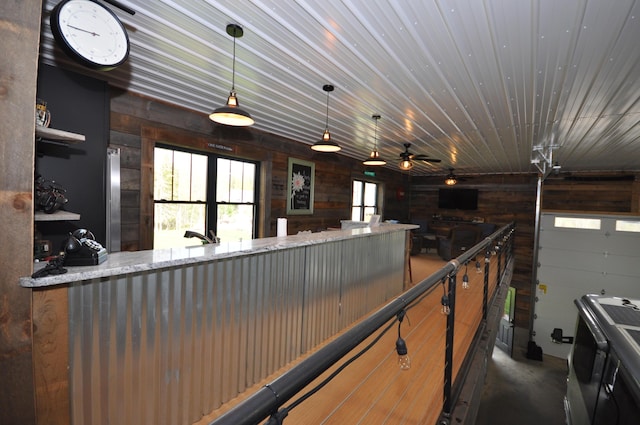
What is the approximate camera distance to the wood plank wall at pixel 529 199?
8188mm

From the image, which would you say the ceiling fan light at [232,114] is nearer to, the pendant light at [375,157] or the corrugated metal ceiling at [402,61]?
the corrugated metal ceiling at [402,61]

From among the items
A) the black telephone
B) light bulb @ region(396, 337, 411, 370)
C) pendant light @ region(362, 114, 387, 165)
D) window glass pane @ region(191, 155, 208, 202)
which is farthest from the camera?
pendant light @ region(362, 114, 387, 165)

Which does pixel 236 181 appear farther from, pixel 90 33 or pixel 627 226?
pixel 627 226

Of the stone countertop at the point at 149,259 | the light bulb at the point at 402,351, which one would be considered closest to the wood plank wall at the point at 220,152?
the stone countertop at the point at 149,259

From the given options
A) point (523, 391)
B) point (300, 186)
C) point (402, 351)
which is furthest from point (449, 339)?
point (523, 391)

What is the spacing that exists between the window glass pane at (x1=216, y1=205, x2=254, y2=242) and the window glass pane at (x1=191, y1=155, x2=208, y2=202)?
0.36 metres

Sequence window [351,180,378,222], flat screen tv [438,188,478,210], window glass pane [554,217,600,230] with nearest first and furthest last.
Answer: window glass pane [554,217,600,230] → window [351,180,378,222] → flat screen tv [438,188,478,210]

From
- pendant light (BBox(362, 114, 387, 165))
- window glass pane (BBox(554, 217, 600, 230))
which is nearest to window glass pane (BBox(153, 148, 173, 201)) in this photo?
pendant light (BBox(362, 114, 387, 165))

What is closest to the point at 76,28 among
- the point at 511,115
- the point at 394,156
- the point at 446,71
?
the point at 446,71

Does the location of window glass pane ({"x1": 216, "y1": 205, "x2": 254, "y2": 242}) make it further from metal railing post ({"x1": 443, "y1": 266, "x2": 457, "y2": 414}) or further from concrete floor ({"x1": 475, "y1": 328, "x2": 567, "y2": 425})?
concrete floor ({"x1": 475, "y1": 328, "x2": 567, "y2": 425})

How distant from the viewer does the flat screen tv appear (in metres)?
9.95

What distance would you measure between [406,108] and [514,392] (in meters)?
7.15

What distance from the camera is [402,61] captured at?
101 inches

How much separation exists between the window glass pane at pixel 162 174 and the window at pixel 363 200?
4.53 meters
